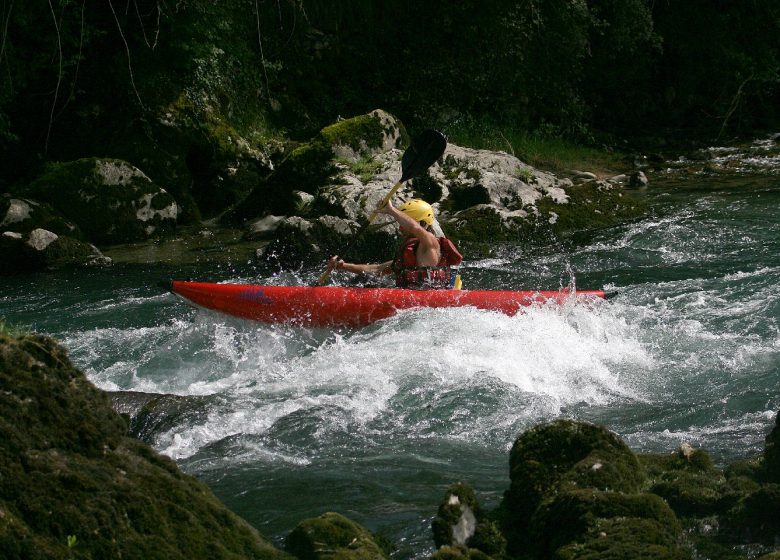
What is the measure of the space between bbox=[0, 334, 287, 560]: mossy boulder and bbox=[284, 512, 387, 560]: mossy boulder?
4.4 inches

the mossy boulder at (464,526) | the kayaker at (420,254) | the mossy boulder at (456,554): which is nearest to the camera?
the mossy boulder at (456,554)

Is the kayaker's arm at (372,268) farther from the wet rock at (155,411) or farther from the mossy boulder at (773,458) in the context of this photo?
the mossy boulder at (773,458)

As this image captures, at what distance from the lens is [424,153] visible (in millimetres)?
7969

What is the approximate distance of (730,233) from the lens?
9.55 m

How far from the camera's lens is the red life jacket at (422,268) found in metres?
6.95

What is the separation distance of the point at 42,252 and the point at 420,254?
4.34 metres

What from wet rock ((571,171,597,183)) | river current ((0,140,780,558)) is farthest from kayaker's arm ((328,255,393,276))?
wet rock ((571,171,597,183))

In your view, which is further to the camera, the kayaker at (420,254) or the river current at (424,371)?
the kayaker at (420,254)

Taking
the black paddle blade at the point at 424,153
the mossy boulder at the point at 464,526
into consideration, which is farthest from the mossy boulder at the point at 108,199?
the mossy boulder at the point at 464,526

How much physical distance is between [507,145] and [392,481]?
→ 11075mm

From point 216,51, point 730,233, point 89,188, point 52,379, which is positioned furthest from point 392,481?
point 216,51

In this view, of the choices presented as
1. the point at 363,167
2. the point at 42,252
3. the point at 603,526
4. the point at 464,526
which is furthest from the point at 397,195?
the point at 603,526

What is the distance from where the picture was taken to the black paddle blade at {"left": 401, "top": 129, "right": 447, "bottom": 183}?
26.0 feet

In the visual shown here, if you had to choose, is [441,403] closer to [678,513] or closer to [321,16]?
[678,513]
